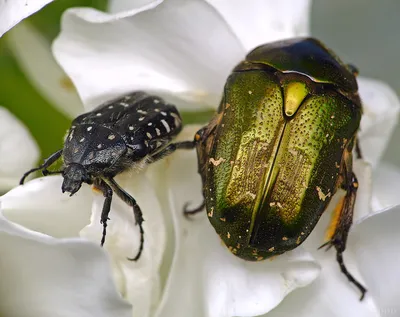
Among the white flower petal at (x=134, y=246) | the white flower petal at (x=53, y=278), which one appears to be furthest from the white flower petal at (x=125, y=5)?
the white flower petal at (x=53, y=278)

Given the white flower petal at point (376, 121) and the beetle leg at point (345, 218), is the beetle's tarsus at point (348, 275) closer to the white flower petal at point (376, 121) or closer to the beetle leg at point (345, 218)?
the beetle leg at point (345, 218)

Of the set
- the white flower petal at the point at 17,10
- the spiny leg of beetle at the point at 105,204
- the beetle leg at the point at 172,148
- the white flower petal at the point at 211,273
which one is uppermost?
the white flower petal at the point at 17,10

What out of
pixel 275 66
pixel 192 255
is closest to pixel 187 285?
pixel 192 255

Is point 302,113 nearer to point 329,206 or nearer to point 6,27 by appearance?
point 329,206

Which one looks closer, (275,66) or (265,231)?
(265,231)

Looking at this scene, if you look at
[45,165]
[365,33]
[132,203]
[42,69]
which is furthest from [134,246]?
[365,33]

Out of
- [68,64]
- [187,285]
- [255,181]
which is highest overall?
[68,64]

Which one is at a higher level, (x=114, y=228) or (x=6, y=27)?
(x=6, y=27)
